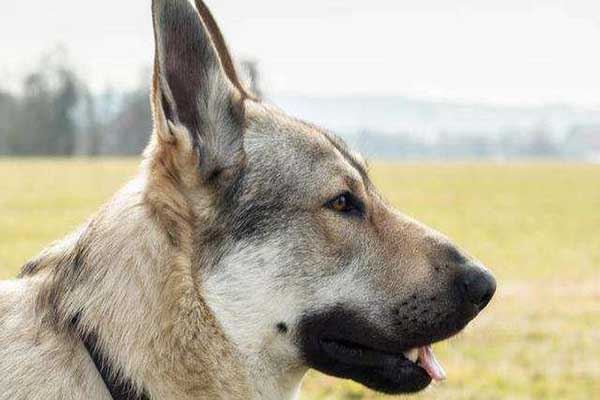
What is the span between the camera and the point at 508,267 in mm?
16547

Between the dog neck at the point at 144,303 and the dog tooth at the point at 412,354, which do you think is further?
the dog tooth at the point at 412,354

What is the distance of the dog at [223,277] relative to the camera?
3453 millimetres

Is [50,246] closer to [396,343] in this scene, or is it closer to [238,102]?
[238,102]

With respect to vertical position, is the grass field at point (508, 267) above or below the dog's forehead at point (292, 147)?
below

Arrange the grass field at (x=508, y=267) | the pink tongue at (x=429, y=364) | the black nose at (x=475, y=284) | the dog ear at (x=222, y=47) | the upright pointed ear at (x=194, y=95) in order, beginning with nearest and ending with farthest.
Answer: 1. the upright pointed ear at (x=194, y=95)
2. the black nose at (x=475, y=284)
3. the pink tongue at (x=429, y=364)
4. the dog ear at (x=222, y=47)
5. the grass field at (x=508, y=267)

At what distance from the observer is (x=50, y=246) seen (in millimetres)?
3885

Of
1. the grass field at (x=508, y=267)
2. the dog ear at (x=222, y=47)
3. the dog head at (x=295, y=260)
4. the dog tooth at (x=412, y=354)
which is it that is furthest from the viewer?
the grass field at (x=508, y=267)

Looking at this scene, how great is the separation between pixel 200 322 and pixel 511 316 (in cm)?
840

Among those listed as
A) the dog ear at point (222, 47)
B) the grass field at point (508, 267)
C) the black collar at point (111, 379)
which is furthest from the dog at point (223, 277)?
the grass field at point (508, 267)

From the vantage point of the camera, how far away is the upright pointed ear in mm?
3549

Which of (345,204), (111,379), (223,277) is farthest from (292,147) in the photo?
(111,379)

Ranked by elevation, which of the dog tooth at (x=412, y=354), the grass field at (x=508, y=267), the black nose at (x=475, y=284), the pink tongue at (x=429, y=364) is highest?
the black nose at (x=475, y=284)

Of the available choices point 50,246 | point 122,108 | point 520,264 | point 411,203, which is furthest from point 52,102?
point 50,246

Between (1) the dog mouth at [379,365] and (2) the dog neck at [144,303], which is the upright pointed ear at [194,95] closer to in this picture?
(2) the dog neck at [144,303]
